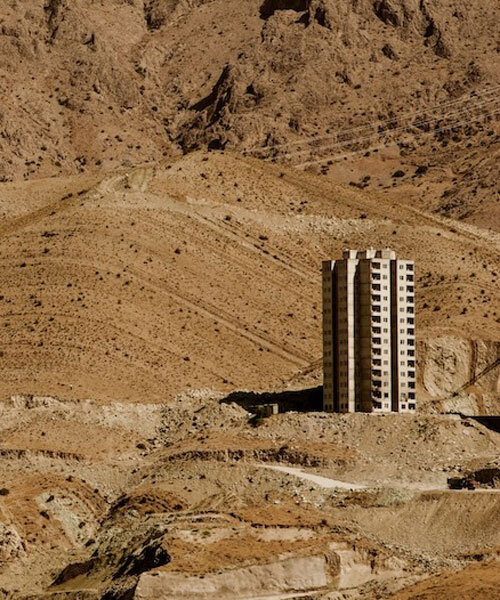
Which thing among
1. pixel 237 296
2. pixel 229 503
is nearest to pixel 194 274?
pixel 237 296

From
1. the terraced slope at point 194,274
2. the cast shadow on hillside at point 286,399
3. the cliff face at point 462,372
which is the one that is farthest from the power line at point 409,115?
the cast shadow on hillside at point 286,399

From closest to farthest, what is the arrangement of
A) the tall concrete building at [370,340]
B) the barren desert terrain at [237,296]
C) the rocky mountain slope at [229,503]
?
the rocky mountain slope at [229,503] → the barren desert terrain at [237,296] → the tall concrete building at [370,340]

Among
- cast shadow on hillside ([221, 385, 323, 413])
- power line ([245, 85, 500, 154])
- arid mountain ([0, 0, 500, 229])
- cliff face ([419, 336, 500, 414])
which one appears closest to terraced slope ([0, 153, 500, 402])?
cliff face ([419, 336, 500, 414])

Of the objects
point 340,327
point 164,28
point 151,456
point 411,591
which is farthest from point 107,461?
point 164,28

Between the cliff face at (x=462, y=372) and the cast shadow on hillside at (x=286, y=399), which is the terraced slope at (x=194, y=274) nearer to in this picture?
the cliff face at (x=462, y=372)

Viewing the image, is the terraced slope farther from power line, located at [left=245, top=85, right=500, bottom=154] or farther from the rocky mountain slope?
power line, located at [left=245, top=85, right=500, bottom=154]

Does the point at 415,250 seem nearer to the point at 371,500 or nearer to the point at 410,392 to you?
the point at 410,392
